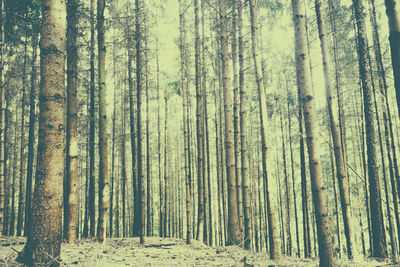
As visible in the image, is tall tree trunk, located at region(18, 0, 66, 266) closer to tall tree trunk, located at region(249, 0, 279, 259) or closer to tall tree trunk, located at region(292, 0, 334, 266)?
tall tree trunk, located at region(292, 0, 334, 266)

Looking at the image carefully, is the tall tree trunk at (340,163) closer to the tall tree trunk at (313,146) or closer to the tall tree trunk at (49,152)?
the tall tree trunk at (313,146)

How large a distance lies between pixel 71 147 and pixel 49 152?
3.50 m

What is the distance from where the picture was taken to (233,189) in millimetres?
9383

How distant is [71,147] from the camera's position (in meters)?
7.06

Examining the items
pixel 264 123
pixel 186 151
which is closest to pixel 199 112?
pixel 186 151

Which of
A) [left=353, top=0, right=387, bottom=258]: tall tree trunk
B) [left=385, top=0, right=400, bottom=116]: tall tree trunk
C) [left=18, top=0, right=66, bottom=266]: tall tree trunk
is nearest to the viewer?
[left=385, top=0, right=400, bottom=116]: tall tree trunk

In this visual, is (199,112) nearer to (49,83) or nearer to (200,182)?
(200,182)

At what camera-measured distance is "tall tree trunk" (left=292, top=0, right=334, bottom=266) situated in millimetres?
4684

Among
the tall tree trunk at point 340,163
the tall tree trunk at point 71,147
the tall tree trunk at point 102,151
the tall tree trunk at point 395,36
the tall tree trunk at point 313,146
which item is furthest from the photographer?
the tall tree trunk at point 340,163

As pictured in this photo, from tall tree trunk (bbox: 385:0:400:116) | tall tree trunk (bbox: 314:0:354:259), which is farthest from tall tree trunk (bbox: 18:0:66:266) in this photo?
tall tree trunk (bbox: 314:0:354:259)

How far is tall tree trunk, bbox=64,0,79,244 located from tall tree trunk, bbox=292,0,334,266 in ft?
18.1

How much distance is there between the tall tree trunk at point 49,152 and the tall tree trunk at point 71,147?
3.12 m

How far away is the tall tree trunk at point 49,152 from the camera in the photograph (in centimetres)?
366

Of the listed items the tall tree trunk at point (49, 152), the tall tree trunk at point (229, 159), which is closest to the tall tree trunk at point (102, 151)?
the tall tree trunk at point (49, 152)
